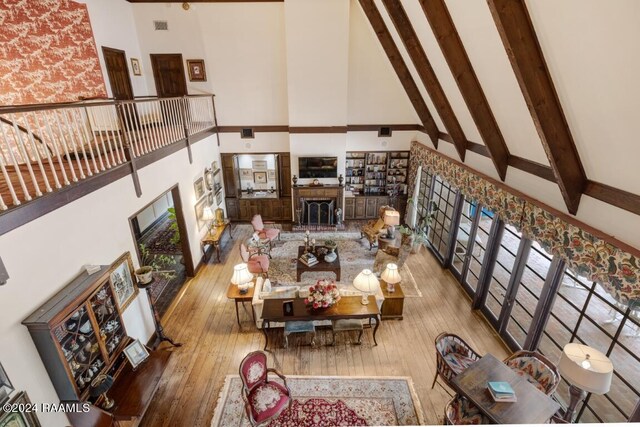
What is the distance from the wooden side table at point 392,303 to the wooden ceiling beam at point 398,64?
445 centimetres

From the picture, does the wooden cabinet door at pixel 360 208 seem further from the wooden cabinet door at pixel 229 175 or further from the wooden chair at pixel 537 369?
the wooden chair at pixel 537 369

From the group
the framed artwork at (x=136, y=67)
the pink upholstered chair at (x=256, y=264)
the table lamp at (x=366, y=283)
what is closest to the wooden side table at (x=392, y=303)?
the table lamp at (x=366, y=283)

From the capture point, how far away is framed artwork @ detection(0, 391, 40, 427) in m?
2.56

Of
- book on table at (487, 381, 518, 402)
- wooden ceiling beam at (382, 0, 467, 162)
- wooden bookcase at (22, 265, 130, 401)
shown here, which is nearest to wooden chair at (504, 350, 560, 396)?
book on table at (487, 381, 518, 402)

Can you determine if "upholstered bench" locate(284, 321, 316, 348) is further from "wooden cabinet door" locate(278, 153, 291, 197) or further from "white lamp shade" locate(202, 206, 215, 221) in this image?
"wooden cabinet door" locate(278, 153, 291, 197)

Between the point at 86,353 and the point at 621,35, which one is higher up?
the point at 621,35

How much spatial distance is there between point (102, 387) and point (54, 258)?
5.21 feet

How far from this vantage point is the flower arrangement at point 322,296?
5012 mm

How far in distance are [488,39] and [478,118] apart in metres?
1.29

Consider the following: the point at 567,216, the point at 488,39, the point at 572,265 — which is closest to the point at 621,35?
the point at 488,39

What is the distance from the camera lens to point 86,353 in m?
3.41

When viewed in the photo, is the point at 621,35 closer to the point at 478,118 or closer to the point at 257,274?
the point at 478,118

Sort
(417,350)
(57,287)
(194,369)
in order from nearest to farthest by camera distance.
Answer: (57,287)
(194,369)
(417,350)

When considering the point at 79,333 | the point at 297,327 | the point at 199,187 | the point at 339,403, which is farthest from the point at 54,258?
the point at 199,187
